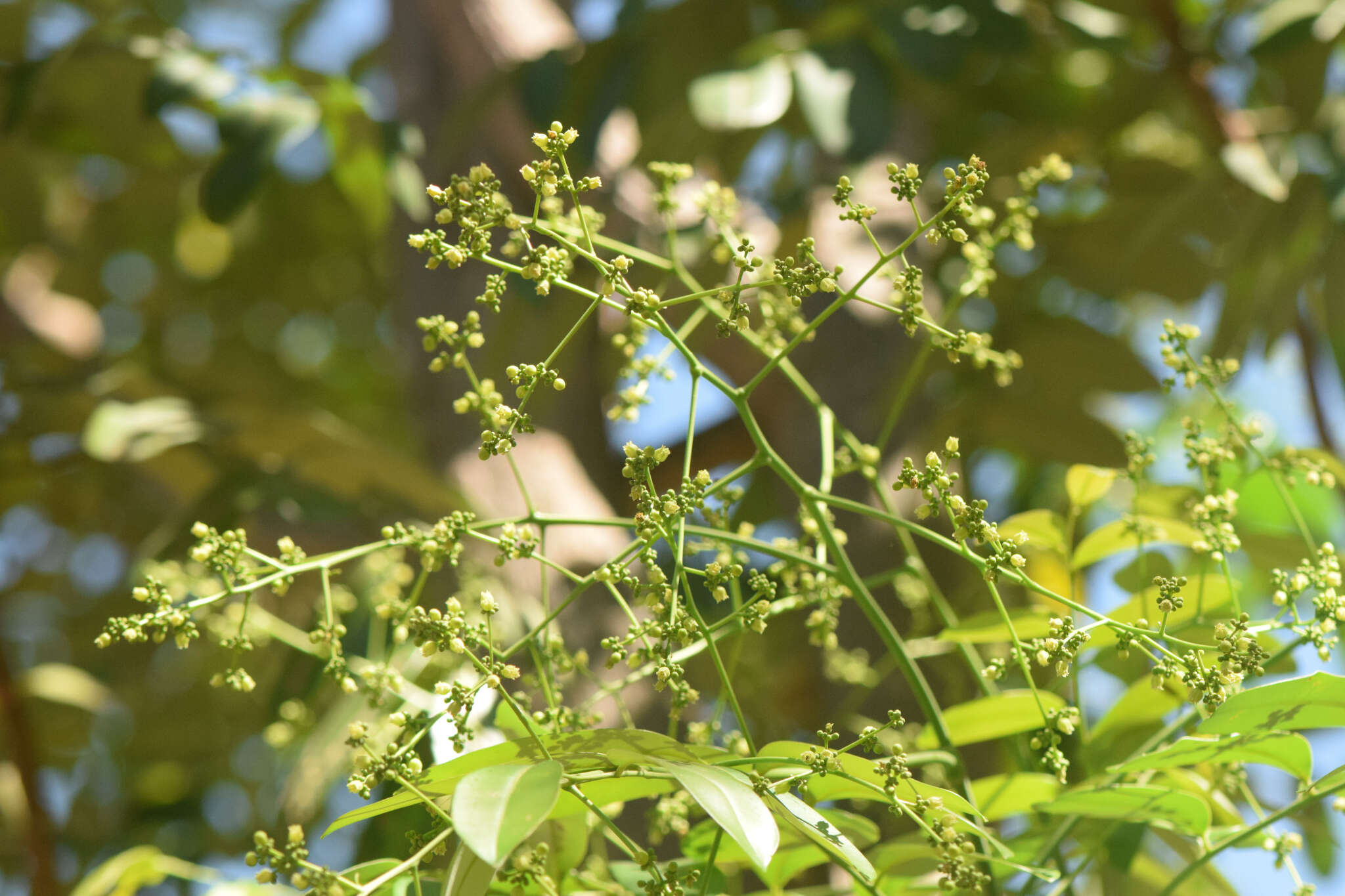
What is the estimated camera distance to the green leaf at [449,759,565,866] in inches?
11.1

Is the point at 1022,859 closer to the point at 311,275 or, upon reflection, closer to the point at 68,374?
the point at 68,374

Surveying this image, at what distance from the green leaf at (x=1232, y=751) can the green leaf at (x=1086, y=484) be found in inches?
6.2

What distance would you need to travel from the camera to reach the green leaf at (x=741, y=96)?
0.78m

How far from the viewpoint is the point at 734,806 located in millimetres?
319

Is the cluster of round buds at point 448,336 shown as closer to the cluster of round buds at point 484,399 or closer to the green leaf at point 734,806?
the cluster of round buds at point 484,399

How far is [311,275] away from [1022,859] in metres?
1.64

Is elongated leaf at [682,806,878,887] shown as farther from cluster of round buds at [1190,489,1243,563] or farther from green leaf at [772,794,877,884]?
cluster of round buds at [1190,489,1243,563]

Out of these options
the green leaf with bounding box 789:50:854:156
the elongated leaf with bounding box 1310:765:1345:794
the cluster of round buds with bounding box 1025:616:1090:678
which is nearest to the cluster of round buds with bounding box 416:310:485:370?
the cluster of round buds with bounding box 1025:616:1090:678

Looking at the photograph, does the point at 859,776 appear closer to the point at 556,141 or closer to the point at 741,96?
the point at 556,141

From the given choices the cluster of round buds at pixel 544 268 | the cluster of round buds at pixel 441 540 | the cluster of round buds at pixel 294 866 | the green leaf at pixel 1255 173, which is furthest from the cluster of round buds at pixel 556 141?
the green leaf at pixel 1255 173

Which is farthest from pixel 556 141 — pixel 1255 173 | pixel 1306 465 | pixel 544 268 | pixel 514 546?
pixel 1255 173

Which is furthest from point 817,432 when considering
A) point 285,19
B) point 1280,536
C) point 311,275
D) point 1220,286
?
point 285,19

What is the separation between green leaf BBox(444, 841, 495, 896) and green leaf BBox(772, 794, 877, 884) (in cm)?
10

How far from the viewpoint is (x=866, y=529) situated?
41.0 inches
